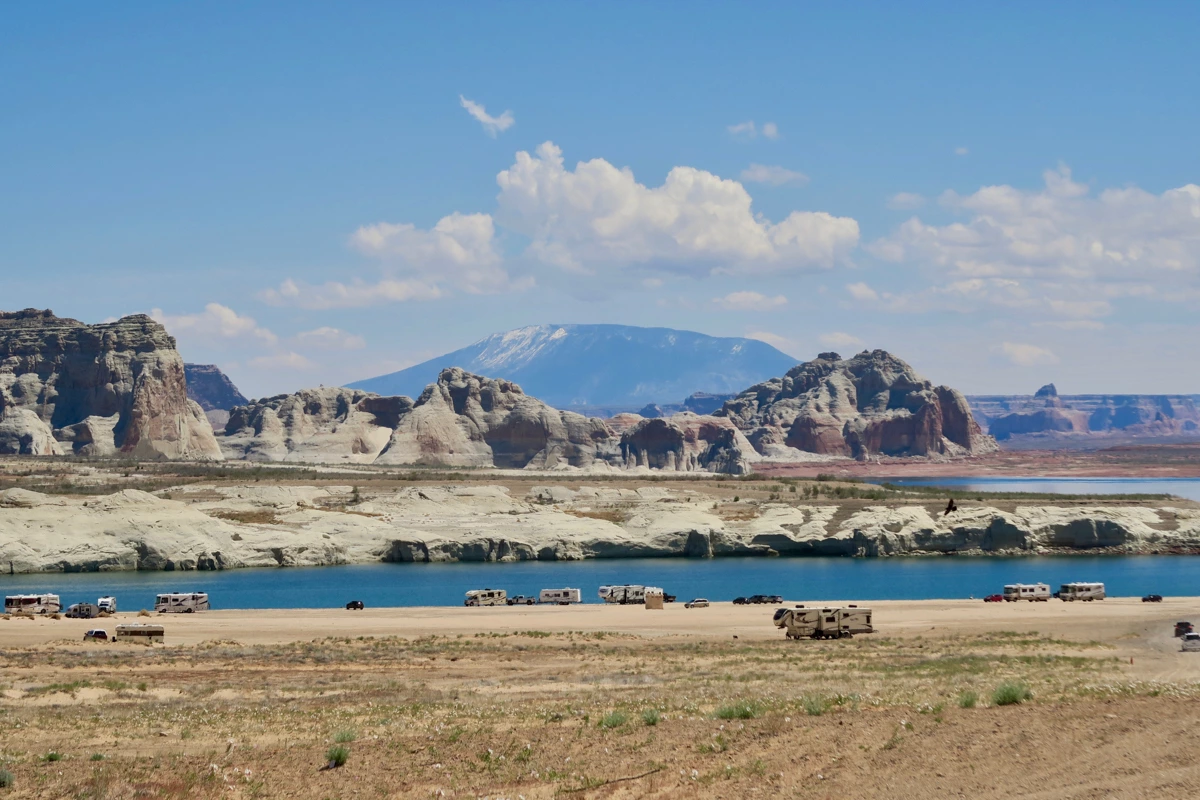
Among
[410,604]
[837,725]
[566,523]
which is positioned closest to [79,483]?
[566,523]

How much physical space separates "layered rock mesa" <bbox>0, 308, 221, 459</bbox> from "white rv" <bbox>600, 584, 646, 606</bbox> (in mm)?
129036

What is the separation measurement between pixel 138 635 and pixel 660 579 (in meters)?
41.4

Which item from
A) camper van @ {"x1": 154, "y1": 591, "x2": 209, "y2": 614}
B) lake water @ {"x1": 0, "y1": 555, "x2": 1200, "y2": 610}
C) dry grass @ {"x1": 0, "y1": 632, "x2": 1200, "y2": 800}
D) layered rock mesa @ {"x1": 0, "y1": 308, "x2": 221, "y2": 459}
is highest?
layered rock mesa @ {"x1": 0, "y1": 308, "x2": 221, "y2": 459}

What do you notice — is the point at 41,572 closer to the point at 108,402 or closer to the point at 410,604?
the point at 410,604

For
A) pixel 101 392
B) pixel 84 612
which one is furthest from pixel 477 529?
pixel 101 392

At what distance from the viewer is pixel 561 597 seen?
62.0 m

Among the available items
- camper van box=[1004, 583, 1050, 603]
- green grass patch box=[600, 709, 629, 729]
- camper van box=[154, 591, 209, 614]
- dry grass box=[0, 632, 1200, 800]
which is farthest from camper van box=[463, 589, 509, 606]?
green grass patch box=[600, 709, 629, 729]

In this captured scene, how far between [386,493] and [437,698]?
84302 millimetres

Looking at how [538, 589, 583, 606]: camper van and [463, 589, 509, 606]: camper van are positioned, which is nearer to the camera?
[463, 589, 509, 606]: camper van

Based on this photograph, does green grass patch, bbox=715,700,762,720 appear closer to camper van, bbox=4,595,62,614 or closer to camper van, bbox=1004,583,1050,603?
camper van, bbox=4,595,62,614

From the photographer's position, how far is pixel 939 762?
1633 cm

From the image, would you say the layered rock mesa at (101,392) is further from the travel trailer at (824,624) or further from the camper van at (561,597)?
the travel trailer at (824,624)

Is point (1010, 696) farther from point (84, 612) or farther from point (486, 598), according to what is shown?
point (84, 612)

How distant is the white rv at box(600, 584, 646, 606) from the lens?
62.2 metres
